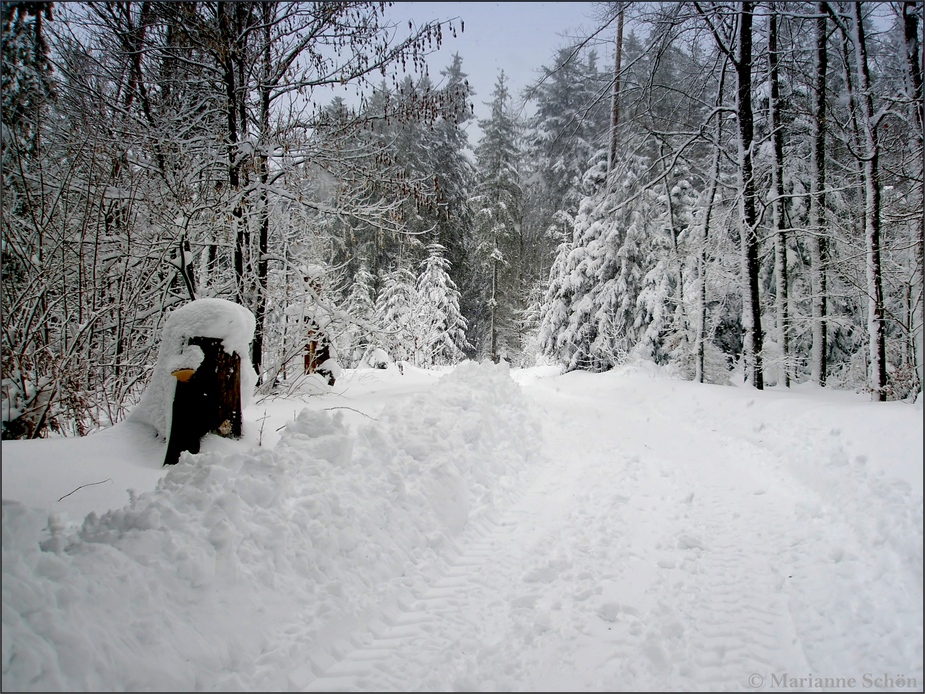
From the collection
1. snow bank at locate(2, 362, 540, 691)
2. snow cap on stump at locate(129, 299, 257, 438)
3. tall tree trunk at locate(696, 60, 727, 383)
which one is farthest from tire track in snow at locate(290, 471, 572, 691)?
tall tree trunk at locate(696, 60, 727, 383)

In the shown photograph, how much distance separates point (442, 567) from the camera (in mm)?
3195

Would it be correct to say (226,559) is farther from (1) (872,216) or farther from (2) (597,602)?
(1) (872,216)

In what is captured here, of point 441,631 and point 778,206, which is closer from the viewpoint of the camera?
point 441,631

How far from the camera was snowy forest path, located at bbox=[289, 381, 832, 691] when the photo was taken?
7.18 ft

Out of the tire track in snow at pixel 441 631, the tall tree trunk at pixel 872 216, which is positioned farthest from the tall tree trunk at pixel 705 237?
the tire track in snow at pixel 441 631

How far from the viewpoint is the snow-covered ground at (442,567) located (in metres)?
2.10

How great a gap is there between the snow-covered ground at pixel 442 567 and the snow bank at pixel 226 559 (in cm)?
1

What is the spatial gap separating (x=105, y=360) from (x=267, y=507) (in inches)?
140

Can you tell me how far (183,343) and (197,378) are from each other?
0.37m

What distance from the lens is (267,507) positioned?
10.1 feet

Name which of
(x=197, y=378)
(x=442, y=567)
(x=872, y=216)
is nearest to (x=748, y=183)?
(x=872, y=216)

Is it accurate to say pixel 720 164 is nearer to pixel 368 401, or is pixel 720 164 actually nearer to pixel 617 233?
pixel 617 233

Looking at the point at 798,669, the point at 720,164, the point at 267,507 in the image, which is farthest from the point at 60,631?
the point at 720,164

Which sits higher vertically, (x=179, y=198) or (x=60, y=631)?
(x=179, y=198)
